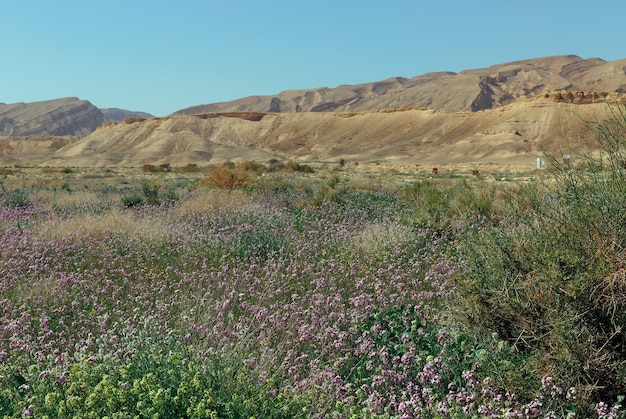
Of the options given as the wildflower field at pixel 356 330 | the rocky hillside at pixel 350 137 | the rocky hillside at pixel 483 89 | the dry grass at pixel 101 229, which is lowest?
the wildflower field at pixel 356 330

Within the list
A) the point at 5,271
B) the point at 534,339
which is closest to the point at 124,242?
the point at 5,271

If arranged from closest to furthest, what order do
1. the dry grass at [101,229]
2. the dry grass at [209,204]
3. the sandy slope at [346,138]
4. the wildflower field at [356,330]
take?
the wildflower field at [356,330] → the dry grass at [101,229] → the dry grass at [209,204] → the sandy slope at [346,138]

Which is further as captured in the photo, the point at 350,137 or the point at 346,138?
the point at 350,137

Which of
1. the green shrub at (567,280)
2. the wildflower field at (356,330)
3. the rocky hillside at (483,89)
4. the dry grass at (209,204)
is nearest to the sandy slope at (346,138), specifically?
the rocky hillside at (483,89)

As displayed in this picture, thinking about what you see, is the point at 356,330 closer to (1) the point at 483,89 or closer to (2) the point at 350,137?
(2) the point at 350,137

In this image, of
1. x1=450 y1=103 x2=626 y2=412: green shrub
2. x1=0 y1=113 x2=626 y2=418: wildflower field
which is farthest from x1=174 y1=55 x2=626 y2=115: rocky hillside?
x1=450 y1=103 x2=626 y2=412: green shrub

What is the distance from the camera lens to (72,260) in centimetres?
741

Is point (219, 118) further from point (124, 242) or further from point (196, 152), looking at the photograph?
point (124, 242)

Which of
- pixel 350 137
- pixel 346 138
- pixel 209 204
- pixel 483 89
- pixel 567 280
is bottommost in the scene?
pixel 567 280

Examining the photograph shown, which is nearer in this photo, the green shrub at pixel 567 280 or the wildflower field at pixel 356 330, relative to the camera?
the wildflower field at pixel 356 330

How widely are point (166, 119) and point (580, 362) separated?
114898mm

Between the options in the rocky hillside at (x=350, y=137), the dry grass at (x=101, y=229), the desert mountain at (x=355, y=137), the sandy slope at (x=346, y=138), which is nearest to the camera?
the dry grass at (x=101, y=229)

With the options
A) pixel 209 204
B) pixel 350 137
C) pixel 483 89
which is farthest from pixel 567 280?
pixel 483 89

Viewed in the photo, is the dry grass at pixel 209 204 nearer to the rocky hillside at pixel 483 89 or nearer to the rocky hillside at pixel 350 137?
the rocky hillside at pixel 350 137
